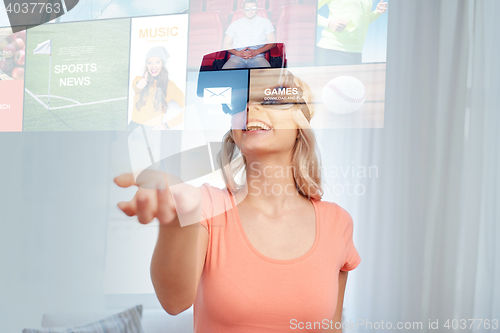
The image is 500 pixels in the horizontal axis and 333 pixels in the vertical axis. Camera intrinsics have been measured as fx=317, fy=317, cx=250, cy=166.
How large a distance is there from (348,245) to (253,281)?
256 millimetres

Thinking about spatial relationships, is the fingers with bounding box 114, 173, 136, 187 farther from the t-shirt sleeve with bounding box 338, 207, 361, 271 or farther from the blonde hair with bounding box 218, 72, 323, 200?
the t-shirt sleeve with bounding box 338, 207, 361, 271

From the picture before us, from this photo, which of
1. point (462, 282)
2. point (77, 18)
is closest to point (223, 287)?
point (462, 282)

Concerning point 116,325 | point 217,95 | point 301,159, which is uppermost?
point 217,95

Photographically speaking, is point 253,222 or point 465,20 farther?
point 465,20

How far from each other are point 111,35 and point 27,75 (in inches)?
10.9

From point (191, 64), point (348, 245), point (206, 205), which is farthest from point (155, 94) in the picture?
point (348, 245)

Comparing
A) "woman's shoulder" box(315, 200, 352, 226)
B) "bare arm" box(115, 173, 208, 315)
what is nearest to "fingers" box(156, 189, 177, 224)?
"bare arm" box(115, 173, 208, 315)

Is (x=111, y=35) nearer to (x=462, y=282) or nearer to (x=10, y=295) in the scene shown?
(x=10, y=295)

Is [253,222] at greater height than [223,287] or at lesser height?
greater

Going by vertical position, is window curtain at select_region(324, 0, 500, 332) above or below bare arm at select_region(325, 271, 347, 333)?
above

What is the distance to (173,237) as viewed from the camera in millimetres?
554

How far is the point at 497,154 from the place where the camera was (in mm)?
834

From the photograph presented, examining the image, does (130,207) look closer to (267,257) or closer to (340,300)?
(267,257)

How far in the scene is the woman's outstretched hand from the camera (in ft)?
1.42
